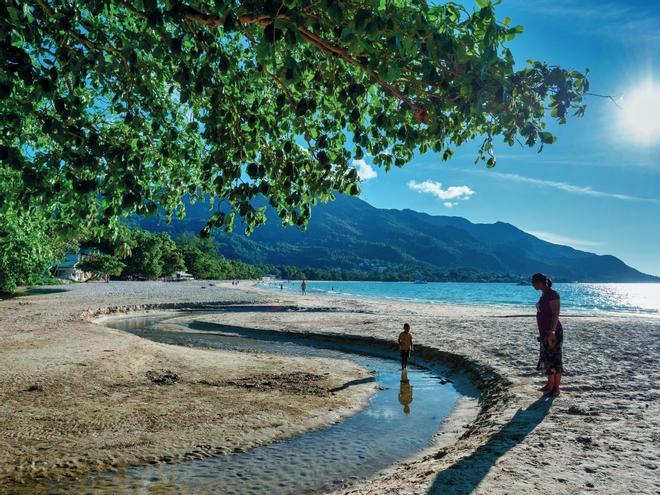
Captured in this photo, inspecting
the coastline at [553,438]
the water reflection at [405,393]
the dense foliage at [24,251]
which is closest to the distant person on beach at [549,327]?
the coastline at [553,438]

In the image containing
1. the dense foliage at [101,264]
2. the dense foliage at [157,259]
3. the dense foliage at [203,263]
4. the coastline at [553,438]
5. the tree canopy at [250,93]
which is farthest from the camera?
the dense foliage at [203,263]

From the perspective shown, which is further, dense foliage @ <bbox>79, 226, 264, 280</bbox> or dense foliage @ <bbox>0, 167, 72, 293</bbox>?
dense foliage @ <bbox>79, 226, 264, 280</bbox>

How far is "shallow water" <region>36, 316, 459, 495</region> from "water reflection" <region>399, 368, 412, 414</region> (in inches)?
0.9

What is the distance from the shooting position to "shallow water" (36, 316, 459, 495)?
5.68 metres

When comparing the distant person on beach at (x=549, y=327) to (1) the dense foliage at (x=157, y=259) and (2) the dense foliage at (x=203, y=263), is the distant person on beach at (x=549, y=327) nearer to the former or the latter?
(1) the dense foliage at (x=157, y=259)

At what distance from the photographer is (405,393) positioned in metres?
11.6

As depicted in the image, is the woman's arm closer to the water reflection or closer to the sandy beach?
the sandy beach

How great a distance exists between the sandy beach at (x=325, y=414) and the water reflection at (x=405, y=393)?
0.98 m

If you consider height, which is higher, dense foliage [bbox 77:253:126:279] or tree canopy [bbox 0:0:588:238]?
tree canopy [bbox 0:0:588:238]

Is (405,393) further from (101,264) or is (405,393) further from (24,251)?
(101,264)

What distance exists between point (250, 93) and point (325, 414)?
650 centimetres

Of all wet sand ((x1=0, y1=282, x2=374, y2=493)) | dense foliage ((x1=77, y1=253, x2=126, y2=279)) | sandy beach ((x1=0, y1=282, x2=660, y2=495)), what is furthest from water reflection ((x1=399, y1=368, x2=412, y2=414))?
dense foliage ((x1=77, y1=253, x2=126, y2=279))

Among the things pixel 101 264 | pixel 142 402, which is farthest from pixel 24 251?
pixel 101 264

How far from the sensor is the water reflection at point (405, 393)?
10.3 meters
